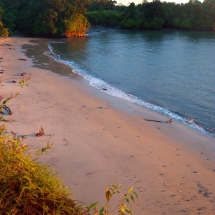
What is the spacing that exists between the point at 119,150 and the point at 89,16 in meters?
83.4

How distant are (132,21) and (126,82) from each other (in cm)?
6928

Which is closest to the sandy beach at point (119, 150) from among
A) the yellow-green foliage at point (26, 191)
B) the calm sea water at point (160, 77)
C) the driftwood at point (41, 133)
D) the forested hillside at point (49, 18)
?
the driftwood at point (41, 133)

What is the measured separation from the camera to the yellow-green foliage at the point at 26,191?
3.49 m

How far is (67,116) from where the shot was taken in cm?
1340

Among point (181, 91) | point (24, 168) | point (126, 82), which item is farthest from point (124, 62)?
point (24, 168)

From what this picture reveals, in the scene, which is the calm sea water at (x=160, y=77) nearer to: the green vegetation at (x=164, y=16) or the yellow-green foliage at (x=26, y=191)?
the yellow-green foliage at (x=26, y=191)

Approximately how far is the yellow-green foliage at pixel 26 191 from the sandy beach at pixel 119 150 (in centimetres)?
360

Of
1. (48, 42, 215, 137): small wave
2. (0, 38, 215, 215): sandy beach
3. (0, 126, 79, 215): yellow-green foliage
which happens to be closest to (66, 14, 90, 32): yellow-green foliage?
(48, 42, 215, 137): small wave

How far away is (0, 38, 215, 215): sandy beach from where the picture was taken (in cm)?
761

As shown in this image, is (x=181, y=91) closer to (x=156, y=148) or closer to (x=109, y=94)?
(x=109, y=94)

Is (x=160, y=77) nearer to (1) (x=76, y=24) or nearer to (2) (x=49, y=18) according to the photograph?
(2) (x=49, y=18)

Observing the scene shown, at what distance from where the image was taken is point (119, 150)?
10.1 m

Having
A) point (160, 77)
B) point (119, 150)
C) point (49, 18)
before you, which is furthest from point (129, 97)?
point (49, 18)

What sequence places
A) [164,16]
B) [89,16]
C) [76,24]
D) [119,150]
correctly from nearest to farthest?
[119,150] → [76,24] → [164,16] → [89,16]
